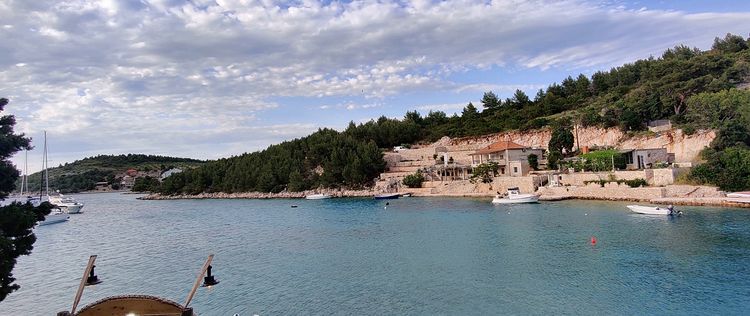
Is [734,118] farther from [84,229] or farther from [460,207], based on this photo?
[84,229]

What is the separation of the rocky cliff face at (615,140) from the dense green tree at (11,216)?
49496 millimetres

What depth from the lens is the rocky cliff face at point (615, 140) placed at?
44531 mm

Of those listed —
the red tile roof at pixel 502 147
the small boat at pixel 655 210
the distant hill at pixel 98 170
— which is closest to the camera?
the small boat at pixel 655 210

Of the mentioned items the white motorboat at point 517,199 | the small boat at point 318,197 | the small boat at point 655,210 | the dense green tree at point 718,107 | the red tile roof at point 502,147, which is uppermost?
the dense green tree at point 718,107

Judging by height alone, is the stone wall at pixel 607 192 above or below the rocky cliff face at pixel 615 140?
below

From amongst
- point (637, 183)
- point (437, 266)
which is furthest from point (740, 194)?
point (437, 266)

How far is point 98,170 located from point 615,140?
5802 inches

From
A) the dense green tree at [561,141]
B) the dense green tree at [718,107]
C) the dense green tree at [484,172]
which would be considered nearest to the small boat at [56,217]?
the dense green tree at [484,172]

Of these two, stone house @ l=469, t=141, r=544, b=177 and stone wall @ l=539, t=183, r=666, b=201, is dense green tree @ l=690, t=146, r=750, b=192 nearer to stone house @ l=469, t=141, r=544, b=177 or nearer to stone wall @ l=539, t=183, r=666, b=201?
stone wall @ l=539, t=183, r=666, b=201

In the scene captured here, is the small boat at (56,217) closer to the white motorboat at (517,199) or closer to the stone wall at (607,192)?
the white motorboat at (517,199)

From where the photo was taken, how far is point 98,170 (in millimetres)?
145625

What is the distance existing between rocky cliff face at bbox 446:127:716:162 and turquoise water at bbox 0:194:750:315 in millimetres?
17063

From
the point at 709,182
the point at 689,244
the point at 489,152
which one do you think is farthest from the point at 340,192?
the point at 689,244

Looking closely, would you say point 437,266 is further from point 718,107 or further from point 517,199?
point 718,107
